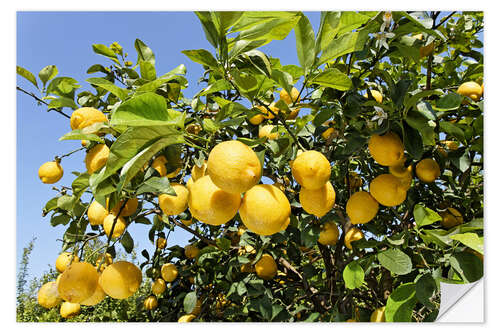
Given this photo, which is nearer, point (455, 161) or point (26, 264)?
point (455, 161)

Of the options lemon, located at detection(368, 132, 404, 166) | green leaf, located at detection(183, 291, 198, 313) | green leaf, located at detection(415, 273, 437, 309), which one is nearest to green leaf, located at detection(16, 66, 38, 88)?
green leaf, located at detection(183, 291, 198, 313)

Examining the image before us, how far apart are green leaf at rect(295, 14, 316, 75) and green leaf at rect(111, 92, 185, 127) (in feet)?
1.14

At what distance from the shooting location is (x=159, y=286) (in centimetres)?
175

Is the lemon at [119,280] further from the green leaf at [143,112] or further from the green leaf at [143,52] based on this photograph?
the green leaf at [143,52]

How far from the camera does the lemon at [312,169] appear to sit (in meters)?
0.72

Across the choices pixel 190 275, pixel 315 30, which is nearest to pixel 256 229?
pixel 315 30

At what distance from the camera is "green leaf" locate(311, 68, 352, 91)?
790mm

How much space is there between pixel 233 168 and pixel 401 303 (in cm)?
68

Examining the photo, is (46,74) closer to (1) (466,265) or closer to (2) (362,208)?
(2) (362,208)

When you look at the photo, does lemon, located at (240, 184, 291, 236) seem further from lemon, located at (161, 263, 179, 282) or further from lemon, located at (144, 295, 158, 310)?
lemon, located at (144, 295, 158, 310)

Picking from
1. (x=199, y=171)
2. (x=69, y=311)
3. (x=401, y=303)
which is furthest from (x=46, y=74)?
(x=401, y=303)

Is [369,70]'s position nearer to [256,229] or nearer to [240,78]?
[240,78]
